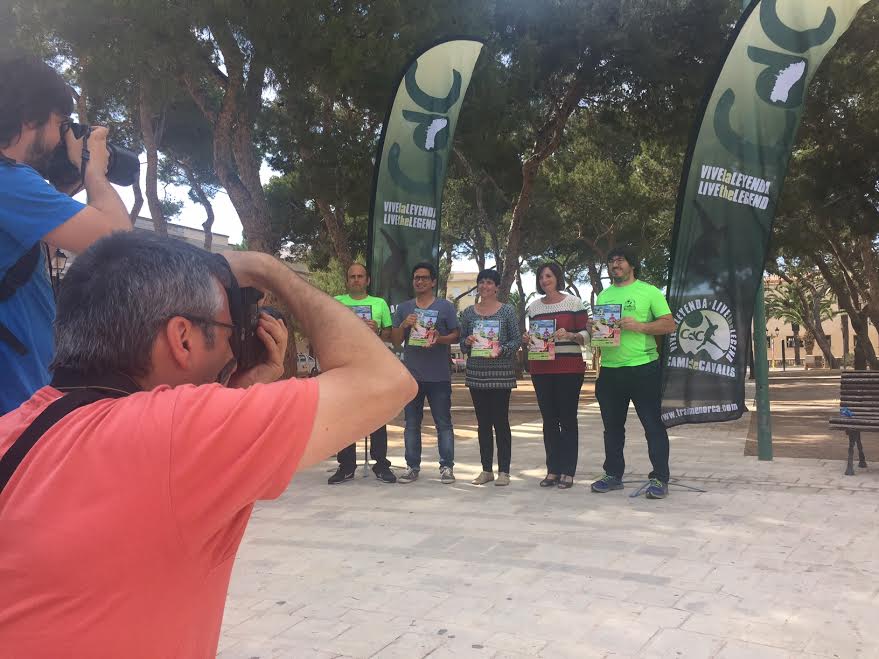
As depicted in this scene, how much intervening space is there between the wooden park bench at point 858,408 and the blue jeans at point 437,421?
332cm

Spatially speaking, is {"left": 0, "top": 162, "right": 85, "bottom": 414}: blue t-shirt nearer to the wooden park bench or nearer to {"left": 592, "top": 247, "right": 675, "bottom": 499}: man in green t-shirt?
{"left": 592, "top": 247, "right": 675, "bottom": 499}: man in green t-shirt

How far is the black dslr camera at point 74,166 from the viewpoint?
6.94ft

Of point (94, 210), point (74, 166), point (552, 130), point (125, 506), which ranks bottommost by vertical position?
point (125, 506)

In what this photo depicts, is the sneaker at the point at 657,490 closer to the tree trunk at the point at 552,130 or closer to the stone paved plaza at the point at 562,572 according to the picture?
the stone paved plaza at the point at 562,572

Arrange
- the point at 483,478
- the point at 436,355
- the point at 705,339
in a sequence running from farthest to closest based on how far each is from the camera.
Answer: the point at 705,339, the point at 436,355, the point at 483,478

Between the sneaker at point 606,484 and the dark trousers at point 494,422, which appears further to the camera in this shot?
the dark trousers at point 494,422

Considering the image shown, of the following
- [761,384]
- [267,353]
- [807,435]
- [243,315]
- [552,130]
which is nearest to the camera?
[243,315]

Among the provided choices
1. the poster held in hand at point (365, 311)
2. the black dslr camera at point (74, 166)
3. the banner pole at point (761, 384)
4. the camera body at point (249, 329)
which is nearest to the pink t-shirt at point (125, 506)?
the camera body at point (249, 329)

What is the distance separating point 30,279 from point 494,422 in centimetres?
502

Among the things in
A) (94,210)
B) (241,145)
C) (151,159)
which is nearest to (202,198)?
(151,159)

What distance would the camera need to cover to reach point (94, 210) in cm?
189

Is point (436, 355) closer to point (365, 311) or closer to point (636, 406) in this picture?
point (365, 311)

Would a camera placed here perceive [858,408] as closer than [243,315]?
No

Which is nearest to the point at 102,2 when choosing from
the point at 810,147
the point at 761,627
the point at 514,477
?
the point at 514,477
